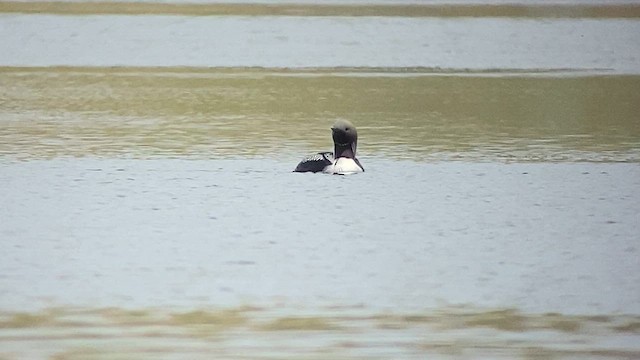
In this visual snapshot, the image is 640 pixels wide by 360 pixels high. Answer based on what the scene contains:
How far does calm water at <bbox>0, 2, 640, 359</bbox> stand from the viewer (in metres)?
4.72

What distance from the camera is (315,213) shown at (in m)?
7.16

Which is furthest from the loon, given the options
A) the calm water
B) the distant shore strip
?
the distant shore strip

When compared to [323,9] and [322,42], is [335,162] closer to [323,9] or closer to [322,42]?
[322,42]

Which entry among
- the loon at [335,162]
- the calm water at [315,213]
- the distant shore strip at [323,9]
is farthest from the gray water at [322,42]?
the loon at [335,162]

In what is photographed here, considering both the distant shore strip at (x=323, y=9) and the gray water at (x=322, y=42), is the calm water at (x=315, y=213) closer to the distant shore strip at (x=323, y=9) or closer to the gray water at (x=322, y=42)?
the gray water at (x=322, y=42)

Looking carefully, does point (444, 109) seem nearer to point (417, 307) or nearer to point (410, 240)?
point (410, 240)

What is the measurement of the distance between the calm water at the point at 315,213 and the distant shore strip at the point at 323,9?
421 cm

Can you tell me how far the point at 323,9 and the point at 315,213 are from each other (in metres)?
13.7

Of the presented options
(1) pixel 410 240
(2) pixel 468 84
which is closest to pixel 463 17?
(2) pixel 468 84

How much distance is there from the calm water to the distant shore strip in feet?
13.8

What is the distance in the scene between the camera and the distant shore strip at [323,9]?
66.6 feet

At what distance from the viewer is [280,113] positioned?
11.8 meters

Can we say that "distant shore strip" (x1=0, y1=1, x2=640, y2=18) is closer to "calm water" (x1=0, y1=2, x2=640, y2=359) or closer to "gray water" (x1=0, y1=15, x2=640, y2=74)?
"gray water" (x1=0, y1=15, x2=640, y2=74)

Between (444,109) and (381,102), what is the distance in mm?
711
